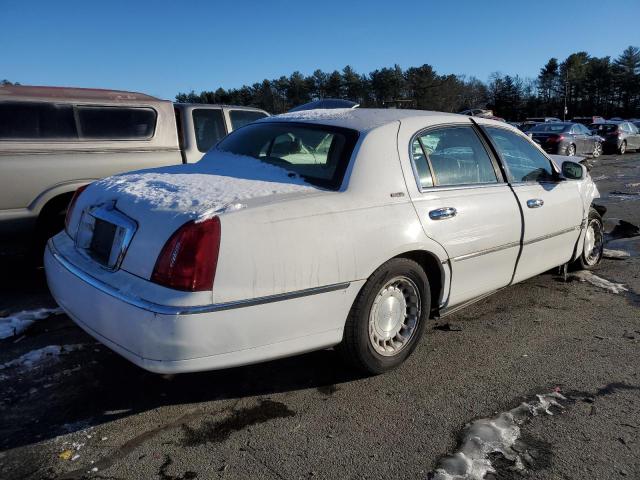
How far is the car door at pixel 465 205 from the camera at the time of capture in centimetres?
337

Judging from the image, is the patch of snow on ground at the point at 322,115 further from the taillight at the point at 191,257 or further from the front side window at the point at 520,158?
the taillight at the point at 191,257

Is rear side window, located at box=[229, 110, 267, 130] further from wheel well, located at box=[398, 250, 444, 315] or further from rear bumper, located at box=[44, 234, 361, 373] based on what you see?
rear bumper, located at box=[44, 234, 361, 373]

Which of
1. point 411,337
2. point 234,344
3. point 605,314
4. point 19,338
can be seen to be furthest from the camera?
point 605,314

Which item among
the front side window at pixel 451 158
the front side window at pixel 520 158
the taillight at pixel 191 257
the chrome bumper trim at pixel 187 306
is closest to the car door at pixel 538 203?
the front side window at pixel 520 158

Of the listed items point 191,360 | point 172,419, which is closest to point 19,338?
point 172,419

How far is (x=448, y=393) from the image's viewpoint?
3.06 metres

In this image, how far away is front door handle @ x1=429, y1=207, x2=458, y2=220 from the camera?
3.30 metres

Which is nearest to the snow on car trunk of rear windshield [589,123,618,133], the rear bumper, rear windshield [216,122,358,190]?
rear windshield [216,122,358,190]

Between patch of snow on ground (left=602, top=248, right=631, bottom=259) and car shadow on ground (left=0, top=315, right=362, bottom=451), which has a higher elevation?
car shadow on ground (left=0, top=315, right=362, bottom=451)

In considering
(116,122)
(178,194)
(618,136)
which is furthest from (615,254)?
(618,136)

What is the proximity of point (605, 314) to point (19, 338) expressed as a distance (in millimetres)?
4544

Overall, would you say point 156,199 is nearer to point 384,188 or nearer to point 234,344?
point 234,344

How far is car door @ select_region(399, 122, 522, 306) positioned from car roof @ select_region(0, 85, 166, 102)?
3621 mm

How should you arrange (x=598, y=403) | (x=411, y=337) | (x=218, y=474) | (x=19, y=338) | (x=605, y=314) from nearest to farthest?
(x=218, y=474) → (x=598, y=403) → (x=411, y=337) → (x=19, y=338) → (x=605, y=314)
